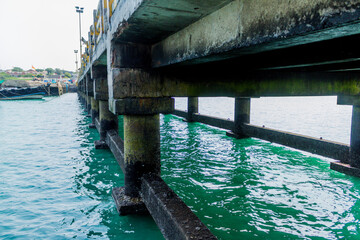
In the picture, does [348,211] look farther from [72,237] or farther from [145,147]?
[72,237]

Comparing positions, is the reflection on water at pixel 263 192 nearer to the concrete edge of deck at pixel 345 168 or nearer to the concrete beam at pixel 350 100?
the concrete edge of deck at pixel 345 168

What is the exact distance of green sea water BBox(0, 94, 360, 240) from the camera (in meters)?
4.80

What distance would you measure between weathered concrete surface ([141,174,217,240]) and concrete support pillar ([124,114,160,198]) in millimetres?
310

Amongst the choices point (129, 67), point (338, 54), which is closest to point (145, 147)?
point (129, 67)

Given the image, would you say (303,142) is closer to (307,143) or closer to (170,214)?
(307,143)

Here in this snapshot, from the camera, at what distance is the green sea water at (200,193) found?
480 cm

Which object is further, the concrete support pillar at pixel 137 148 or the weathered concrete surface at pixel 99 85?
the weathered concrete surface at pixel 99 85

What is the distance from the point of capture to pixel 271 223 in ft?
16.3

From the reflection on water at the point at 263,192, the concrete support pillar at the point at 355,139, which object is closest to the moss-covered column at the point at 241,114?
the reflection on water at the point at 263,192

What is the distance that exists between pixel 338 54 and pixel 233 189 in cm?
433

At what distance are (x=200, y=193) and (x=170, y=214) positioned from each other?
2.70 m

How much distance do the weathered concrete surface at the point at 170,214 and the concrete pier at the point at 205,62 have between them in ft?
0.06

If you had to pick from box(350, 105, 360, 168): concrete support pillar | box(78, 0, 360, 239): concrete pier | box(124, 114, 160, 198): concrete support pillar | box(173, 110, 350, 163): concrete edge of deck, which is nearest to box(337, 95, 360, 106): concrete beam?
box(78, 0, 360, 239): concrete pier

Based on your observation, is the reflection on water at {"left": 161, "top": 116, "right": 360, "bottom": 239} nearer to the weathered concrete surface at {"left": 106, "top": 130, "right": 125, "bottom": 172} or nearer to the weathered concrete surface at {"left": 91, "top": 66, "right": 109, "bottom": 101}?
the weathered concrete surface at {"left": 106, "top": 130, "right": 125, "bottom": 172}
